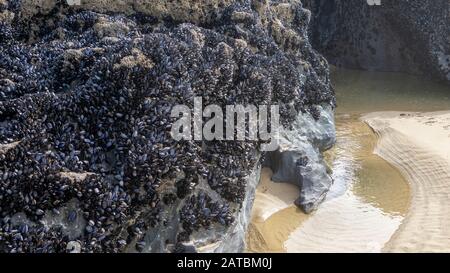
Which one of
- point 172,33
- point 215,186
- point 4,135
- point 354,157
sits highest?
point 172,33

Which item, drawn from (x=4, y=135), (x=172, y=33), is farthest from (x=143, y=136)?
(x=172, y=33)

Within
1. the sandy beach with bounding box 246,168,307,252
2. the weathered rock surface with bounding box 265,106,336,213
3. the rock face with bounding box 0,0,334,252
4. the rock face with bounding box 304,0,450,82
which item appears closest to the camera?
the rock face with bounding box 0,0,334,252

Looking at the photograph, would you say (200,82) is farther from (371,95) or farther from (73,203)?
(371,95)

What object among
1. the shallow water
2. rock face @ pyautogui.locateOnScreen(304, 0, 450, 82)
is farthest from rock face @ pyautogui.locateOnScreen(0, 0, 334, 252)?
rock face @ pyautogui.locateOnScreen(304, 0, 450, 82)

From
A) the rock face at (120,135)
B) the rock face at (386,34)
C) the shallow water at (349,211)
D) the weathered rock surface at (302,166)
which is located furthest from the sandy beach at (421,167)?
the rock face at (386,34)

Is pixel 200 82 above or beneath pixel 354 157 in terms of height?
above

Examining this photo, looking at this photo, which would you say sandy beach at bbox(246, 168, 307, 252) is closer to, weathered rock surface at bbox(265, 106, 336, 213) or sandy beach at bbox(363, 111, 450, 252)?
weathered rock surface at bbox(265, 106, 336, 213)
